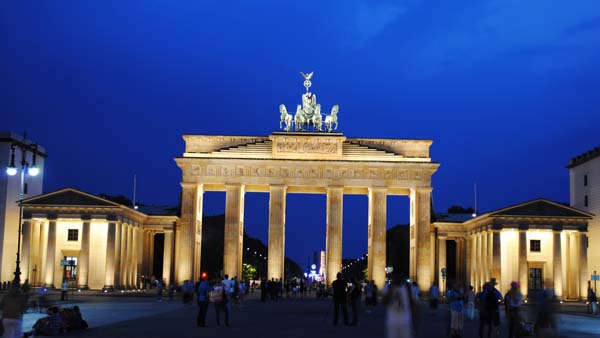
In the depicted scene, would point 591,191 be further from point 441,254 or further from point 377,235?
point 377,235

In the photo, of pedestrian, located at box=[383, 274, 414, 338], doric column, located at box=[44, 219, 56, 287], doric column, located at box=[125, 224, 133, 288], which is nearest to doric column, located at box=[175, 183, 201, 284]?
doric column, located at box=[125, 224, 133, 288]

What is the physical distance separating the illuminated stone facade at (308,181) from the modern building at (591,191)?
556 inches

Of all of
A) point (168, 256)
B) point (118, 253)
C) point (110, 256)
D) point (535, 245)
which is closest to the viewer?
point (110, 256)

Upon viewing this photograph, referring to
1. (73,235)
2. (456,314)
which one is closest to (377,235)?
(73,235)

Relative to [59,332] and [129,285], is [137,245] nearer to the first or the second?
[129,285]

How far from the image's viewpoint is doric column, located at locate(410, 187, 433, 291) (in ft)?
257

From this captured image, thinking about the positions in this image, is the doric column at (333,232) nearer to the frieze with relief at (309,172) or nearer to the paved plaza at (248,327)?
the frieze with relief at (309,172)

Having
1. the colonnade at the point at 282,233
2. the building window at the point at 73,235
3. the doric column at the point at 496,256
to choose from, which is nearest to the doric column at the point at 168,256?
the colonnade at the point at 282,233

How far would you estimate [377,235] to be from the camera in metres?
78.7

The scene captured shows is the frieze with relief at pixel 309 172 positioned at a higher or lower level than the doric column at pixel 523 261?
higher

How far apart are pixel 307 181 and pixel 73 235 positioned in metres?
23.1

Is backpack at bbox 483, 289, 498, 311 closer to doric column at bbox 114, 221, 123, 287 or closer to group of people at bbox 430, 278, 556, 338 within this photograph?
group of people at bbox 430, 278, 556, 338

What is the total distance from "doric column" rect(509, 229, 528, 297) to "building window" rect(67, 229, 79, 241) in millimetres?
41289

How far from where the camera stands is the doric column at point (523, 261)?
71.8 metres
